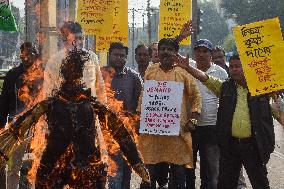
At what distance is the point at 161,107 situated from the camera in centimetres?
705

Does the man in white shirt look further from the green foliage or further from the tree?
the green foliage

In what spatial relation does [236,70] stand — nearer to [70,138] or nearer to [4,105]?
[70,138]

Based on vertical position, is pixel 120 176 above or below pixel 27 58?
below

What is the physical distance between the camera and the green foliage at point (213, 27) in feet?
302

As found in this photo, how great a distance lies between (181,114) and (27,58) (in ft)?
7.38

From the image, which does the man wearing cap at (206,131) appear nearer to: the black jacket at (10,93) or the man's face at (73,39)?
the man's face at (73,39)

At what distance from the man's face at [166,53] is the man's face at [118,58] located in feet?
3.00

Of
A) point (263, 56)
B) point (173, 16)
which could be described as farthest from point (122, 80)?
point (173, 16)

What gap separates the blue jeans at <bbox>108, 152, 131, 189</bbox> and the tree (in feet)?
169

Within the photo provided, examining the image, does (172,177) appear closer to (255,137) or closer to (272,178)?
(255,137)

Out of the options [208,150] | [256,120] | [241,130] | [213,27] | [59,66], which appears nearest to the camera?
[256,120]

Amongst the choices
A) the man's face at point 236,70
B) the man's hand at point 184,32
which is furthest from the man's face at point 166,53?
the man's face at point 236,70

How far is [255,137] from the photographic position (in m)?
6.11

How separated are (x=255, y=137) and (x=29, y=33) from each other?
441 centimetres
